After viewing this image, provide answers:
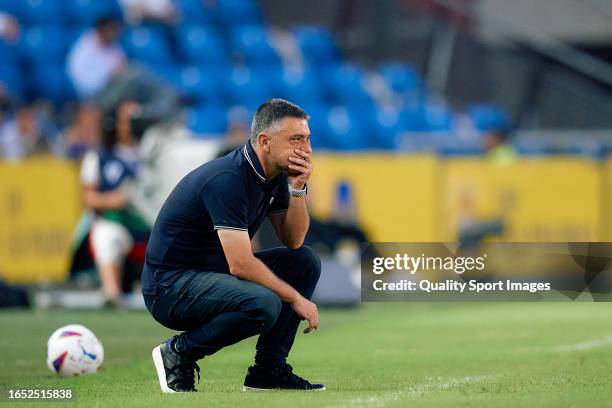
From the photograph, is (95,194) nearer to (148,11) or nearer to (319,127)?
(319,127)

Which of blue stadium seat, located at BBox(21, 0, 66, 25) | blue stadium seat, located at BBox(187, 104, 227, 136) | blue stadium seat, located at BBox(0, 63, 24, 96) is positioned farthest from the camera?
blue stadium seat, located at BBox(21, 0, 66, 25)

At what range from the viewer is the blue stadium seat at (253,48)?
2130 centimetres

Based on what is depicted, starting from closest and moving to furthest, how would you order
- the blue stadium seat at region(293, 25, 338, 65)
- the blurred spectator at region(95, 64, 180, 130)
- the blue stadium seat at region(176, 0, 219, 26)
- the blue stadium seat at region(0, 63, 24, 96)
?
the blurred spectator at region(95, 64, 180, 130)
the blue stadium seat at region(0, 63, 24, 96)
the blue stadium seat at region(176, 0, 219, 26)
the blue stadium seat at region(293, 25, 338, 65)

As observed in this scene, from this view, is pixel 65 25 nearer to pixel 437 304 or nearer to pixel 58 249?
pixel 58 249

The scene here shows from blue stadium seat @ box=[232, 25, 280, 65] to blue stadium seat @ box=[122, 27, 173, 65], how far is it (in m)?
1.41

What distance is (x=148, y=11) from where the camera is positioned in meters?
20.5

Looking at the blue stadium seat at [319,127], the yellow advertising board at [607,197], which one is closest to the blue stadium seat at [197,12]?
the blue stadium seat at [319,127]

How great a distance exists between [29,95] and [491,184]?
706 centimetres

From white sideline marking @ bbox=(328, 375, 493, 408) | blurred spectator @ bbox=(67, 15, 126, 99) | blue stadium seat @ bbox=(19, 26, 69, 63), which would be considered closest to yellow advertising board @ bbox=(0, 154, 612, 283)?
blurred spectator @ bbox=(67, 15, 126, 99)

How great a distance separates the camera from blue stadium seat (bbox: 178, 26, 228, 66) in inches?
818

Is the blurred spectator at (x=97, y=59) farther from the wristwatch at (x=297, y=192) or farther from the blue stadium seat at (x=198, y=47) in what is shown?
the wristwatch at (x=297, y=192)

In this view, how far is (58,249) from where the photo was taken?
1688 cm

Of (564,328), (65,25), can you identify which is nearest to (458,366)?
(564,328)

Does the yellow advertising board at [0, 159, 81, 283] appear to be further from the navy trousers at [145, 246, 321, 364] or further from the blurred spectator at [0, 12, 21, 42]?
the navy trousers at [145, 246, 321, 364]
